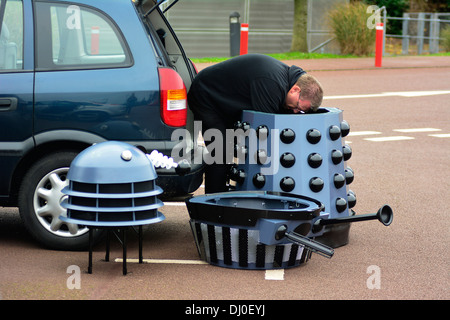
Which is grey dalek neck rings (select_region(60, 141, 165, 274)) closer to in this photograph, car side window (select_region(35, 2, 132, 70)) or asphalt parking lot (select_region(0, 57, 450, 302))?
asphalt parking lot (select_region(0, 57, 450, 302))

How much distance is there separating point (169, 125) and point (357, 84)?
13744mm

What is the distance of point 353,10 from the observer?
26656 millimetres

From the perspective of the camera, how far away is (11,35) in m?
5.95

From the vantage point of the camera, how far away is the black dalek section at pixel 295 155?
237 inches

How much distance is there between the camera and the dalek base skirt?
5387 millimetres

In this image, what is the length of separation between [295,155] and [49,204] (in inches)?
68.0

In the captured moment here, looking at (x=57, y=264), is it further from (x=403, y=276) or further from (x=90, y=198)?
(x=403, y=276)

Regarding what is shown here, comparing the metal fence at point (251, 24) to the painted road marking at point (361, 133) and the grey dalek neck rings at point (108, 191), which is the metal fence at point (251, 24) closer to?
the painted road marking at point (361, 133)

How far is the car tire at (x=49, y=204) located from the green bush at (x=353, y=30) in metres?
21.6

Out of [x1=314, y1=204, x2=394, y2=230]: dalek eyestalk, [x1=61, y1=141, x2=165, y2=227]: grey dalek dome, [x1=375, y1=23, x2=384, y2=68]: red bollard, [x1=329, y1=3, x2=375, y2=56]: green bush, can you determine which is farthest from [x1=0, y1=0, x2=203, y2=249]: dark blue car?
[x1=329, y1=3, x2=375, y2=56]: green bush

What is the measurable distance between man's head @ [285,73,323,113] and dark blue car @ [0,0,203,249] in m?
0.81

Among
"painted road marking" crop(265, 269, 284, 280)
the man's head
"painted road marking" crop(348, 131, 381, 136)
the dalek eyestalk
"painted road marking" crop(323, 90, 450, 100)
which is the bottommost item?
"painted road marking" crop(265, 269, 284, 280)

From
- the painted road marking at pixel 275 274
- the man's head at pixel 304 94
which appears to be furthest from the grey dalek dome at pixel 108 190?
the man's head at pixel 304 94
